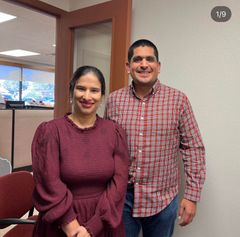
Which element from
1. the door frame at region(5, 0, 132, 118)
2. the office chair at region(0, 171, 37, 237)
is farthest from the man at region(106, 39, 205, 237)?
the office chair at region(0, 171, 37, 237)

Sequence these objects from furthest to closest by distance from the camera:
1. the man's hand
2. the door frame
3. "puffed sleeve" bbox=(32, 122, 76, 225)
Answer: the door frame, the man's hand, "puffed sleeve" bbox=(32, 122, 76, 225)

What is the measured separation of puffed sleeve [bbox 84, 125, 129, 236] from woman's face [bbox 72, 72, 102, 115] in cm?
17

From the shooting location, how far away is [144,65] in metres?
1.29

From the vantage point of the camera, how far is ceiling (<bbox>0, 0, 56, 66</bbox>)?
329cm

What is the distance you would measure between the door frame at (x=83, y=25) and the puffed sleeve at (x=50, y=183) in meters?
0.88

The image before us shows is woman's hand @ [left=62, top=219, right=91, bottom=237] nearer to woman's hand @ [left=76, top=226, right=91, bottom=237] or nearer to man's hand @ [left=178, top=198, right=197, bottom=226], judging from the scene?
woman's hand @ [left=76, top=226, right=91, bottom=237]

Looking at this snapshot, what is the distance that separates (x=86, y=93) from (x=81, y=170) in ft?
1.05

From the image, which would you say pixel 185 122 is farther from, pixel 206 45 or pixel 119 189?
pixel 206 45

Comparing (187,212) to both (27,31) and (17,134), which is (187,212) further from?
(27,31)

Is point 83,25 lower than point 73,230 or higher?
higher

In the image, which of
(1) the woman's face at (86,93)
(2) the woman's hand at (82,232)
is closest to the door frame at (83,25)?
(1) the woman's face at (86,93)

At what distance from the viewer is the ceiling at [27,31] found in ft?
10.8

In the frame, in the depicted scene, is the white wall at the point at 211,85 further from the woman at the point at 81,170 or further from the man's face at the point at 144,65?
the woman at the point at 81,170

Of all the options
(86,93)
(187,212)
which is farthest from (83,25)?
(187,212)
